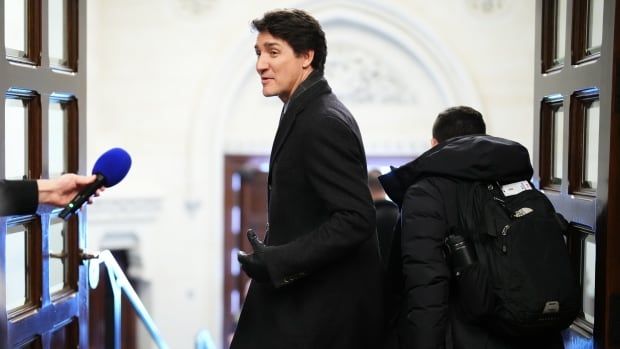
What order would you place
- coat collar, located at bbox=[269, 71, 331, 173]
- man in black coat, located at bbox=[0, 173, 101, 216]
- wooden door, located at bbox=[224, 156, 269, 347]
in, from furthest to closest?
wooden door, located at bbox=[224, 156, 269, 347], coat collar, located at bbox=[269, 71, 331, 173], man in black coat, located at bbox=[0, 173, 101, 216]

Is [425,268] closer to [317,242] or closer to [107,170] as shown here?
[317,242]

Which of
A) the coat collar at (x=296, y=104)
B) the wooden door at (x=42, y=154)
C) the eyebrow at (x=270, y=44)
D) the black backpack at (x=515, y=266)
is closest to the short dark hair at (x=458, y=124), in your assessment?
the black backpack at (x=515, y=266)

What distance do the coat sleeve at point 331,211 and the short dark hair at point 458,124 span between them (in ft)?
1.29

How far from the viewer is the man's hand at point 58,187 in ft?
5.93

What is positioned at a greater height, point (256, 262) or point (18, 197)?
point (18, 197)

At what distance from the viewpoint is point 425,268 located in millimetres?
1856

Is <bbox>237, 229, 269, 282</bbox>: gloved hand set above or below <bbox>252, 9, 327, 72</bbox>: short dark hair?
below

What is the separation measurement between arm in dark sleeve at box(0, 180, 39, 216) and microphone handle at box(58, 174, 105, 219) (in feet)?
0.31

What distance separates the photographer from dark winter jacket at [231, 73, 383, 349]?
1812mm

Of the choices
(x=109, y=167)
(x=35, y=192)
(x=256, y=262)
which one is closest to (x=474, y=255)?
(x=256, y=262)

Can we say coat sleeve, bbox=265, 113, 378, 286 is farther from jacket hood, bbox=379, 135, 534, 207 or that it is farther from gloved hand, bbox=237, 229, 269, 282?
jacket hood, bbox=379, 135, 534, 207

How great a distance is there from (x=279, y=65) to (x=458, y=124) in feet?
1.59

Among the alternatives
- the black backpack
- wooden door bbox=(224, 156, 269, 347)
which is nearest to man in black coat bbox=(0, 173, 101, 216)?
the black backpack

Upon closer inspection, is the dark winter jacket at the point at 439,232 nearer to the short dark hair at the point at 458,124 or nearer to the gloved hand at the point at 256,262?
the short dark hair at the point at 458,124
